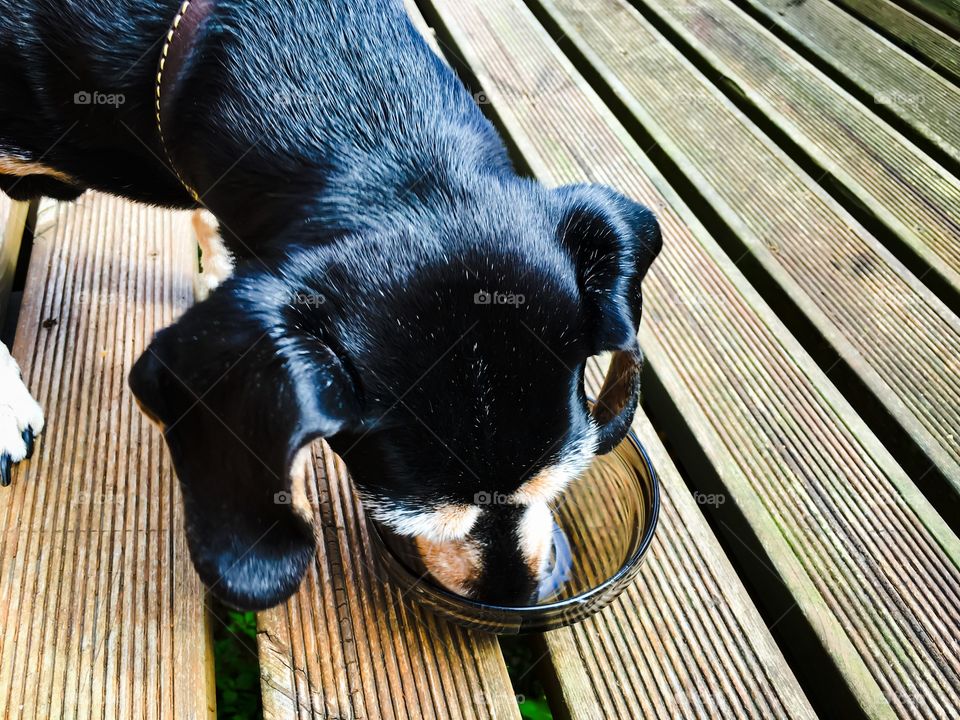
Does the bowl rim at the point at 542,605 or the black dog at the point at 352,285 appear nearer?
the black dog at the point at 352,285

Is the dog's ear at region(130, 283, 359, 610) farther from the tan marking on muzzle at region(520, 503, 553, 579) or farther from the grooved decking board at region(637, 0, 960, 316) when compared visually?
the grooved decking board at region(637, 0, 960, 316)

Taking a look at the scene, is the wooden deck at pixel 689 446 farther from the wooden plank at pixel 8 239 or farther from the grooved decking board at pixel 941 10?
the grooved decking board at pixel 941 10

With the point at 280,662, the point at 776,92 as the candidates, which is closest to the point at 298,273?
the point at 280,662

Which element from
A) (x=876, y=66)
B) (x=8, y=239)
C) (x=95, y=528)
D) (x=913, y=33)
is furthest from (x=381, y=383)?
(x=913, y=33)

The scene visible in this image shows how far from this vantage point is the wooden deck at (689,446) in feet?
4.63

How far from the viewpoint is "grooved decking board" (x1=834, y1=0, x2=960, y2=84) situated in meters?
3.33

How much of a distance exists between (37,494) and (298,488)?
85 centimetres

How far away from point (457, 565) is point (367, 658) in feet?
0.90

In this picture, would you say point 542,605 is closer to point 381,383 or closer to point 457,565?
point 457,565

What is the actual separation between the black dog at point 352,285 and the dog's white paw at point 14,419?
14mm

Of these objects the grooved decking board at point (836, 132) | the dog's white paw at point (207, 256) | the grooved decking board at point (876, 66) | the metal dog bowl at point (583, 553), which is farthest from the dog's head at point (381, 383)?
Result: the grooved decking board at point (876, 66)

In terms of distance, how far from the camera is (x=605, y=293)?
4.30 ft

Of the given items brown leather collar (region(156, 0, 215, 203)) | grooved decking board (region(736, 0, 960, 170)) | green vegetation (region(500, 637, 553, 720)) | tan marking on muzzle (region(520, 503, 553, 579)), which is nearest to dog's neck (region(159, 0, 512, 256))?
brown leather collar (region(156, 0, 215, 203))

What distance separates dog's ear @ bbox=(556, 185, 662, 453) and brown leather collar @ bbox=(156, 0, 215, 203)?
86cm
